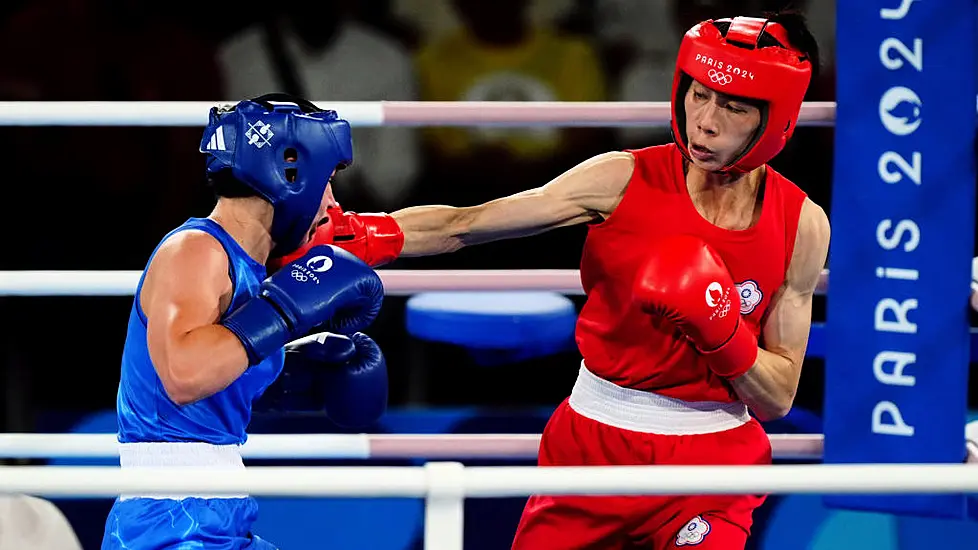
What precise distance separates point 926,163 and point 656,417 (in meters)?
0.71

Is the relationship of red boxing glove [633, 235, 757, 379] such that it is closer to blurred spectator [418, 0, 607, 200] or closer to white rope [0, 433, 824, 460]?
white rope [0, 433, 824, 460]

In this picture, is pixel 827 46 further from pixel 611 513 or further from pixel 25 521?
pixel 25 521

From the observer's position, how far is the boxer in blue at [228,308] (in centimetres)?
173

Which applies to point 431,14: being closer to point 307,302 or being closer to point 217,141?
point 217,141

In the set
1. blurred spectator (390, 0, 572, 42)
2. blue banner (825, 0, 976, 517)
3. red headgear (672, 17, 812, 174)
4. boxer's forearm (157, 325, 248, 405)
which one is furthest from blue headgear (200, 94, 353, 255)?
blurred spectator (390, 0, 572, 42)

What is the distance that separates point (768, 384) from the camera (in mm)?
2170

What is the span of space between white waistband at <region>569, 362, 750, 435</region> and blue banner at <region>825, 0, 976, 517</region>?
0.38 metres

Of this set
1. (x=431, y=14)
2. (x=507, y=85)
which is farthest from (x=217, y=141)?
(x=431, y=14)

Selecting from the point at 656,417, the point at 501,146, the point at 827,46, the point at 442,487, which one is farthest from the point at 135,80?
the point at 442,487

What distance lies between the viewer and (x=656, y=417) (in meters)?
2.17

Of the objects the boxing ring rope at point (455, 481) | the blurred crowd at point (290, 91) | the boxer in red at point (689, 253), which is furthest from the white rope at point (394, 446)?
the blurred crowd at point (290, 91)

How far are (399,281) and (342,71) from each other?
71.4 inches

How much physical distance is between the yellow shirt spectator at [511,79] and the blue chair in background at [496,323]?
75 cm

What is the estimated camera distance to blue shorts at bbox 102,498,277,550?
1.79 m
